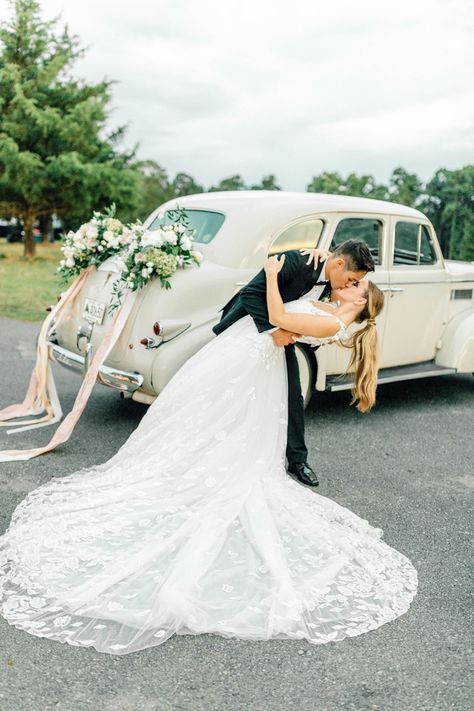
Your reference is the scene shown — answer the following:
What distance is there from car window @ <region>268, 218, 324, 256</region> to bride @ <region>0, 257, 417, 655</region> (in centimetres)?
167

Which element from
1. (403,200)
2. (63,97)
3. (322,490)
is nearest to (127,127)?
(63,97)


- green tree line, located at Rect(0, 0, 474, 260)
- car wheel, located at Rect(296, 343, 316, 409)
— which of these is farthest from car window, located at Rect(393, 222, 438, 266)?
green tree line, located at Rect(0, 0, 474, 260)

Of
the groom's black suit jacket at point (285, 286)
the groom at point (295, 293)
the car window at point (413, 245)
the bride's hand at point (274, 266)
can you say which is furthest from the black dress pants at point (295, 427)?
the car window at point (413, 245)

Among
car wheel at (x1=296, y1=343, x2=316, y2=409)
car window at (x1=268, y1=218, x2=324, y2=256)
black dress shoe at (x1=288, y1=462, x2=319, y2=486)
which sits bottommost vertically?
black dress shoe at (x1=288, y1=462, x2=319, y2=486)

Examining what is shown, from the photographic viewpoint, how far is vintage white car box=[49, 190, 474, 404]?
217 inches

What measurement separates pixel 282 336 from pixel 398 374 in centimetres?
287

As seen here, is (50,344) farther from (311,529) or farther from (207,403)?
(311,529)

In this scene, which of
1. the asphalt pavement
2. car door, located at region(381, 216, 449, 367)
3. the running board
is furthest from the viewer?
car door, located at region(381, 216, 449, 367)

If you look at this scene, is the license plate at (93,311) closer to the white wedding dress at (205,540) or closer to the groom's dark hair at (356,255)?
the white wedding dress at (205,540)

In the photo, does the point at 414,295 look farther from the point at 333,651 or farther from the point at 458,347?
the point at 333,651

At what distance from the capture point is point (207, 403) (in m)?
4.26

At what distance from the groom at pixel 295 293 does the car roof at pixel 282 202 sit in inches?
56.8

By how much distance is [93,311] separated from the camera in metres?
5.99

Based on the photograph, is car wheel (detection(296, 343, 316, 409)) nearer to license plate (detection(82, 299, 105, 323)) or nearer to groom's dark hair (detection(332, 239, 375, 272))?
license plate (detection(82, 299, 105, 323))
